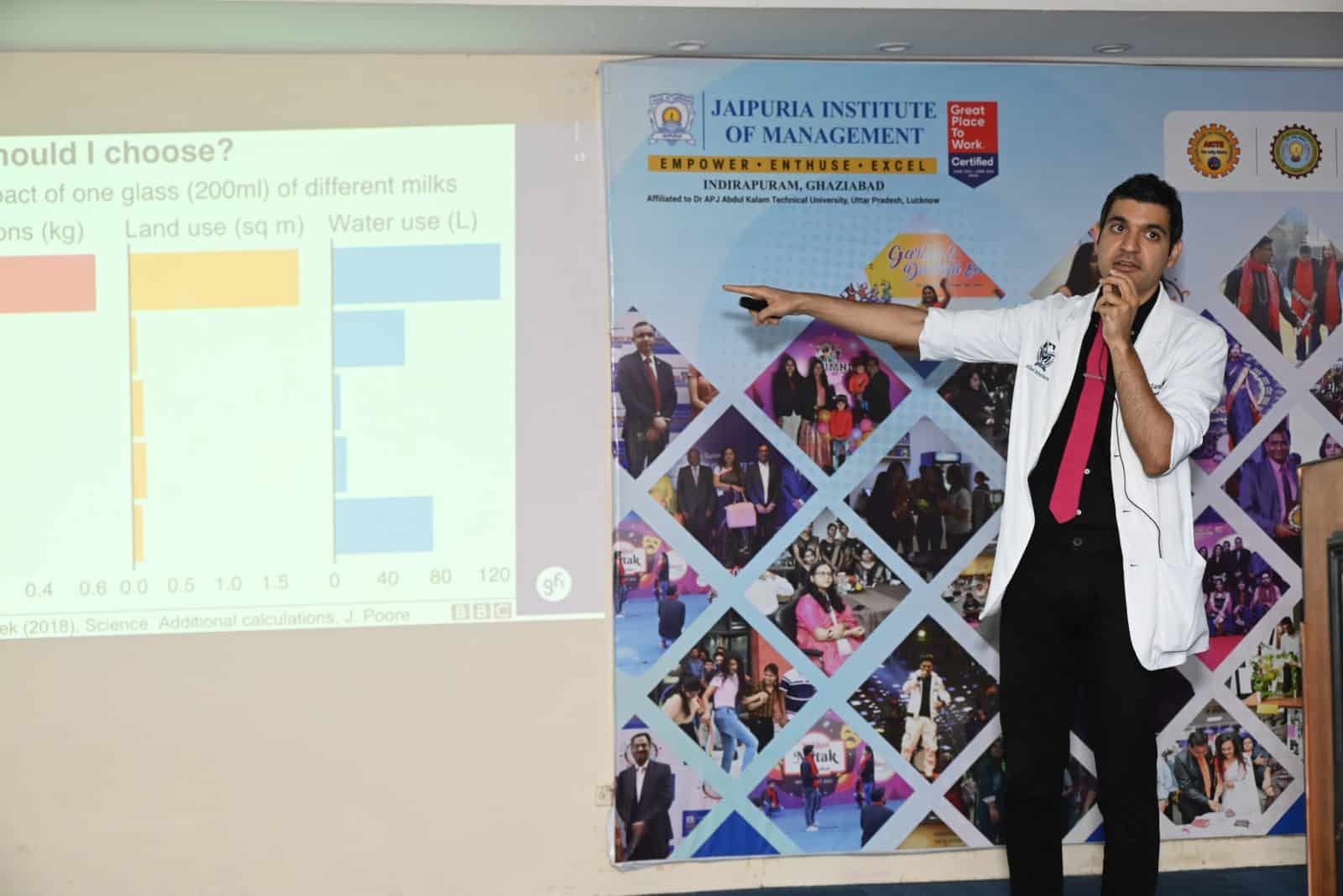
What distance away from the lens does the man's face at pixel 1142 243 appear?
2930 mm

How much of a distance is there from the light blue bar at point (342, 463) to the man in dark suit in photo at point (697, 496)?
34.2 inches

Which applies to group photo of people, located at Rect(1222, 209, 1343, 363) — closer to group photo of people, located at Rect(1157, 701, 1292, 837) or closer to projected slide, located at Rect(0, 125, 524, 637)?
group photo of people, located at Rect(1157, 701, 1292, 837)

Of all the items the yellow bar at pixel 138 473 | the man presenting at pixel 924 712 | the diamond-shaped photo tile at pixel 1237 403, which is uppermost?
the diamond-shaped photo tile at pixel 1237 403

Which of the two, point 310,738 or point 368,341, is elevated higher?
point 368,341

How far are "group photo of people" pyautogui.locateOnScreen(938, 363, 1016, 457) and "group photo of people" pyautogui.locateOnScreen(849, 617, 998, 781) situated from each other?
0.53m

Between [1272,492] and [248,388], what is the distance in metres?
2.76

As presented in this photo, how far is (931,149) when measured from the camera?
142 inches

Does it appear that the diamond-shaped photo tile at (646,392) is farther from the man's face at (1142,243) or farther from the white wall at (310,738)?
the man's face at (1142,243)

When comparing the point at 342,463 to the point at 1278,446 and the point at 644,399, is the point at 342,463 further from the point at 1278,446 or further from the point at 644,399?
the point at 1278,446

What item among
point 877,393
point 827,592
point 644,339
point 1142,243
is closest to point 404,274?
point 644,339

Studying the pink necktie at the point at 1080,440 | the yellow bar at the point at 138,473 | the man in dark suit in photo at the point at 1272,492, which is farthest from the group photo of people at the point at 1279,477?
the yellow bar at the point at 138,473

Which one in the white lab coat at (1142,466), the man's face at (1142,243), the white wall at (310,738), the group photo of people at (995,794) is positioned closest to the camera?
the white lab coat at (1142,466)

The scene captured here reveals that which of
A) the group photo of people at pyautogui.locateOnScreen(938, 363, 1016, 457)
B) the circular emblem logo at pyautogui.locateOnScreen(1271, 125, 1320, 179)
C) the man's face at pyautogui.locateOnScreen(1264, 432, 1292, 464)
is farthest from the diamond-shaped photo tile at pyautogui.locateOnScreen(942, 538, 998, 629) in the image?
the circular emblem logo at pyautogui.locateOnScreen(1271, 125, 1320, 179)

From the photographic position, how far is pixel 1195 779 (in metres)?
3.63
